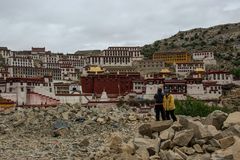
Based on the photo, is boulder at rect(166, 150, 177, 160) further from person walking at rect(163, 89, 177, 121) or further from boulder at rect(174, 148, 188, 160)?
person walking at rect(163, 89, 177, 121)

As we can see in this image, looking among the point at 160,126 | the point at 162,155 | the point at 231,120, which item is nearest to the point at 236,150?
the point at 162,155

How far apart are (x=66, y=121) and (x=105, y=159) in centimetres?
1451

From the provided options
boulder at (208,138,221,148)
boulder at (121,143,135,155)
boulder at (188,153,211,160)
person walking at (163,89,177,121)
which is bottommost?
boulder at (188,153,211,160)

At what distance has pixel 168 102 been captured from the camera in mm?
18719

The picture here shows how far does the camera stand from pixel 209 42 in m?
147

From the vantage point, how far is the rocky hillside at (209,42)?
131 meters

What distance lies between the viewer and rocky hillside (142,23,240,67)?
13075cm

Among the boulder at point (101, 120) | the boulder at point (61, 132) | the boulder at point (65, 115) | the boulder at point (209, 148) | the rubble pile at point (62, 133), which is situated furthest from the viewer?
the boulder at point (65, 115)

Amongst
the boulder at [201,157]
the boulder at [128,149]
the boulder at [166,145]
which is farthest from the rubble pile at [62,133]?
the boulder at [201,157]

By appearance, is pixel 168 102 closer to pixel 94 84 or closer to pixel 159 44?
pixel 94 84

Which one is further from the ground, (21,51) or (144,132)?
(21,51)

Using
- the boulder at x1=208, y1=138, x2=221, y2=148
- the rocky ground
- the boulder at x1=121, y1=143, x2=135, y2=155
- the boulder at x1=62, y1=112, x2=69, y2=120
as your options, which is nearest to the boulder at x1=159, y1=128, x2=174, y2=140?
the rocky ground

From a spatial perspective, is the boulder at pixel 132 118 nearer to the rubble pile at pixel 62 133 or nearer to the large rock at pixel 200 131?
the rubble pile at pixel 62 133

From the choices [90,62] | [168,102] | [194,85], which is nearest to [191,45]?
[90,62]
